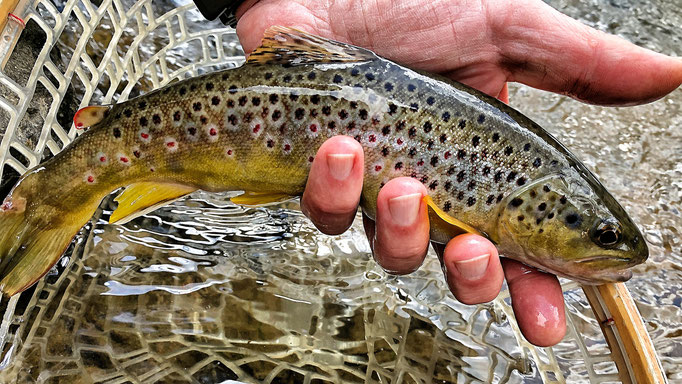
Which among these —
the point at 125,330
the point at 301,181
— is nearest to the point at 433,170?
the point at 301,181

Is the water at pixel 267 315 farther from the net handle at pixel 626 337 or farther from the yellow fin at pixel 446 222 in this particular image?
the yellow fin at pixel 446 222

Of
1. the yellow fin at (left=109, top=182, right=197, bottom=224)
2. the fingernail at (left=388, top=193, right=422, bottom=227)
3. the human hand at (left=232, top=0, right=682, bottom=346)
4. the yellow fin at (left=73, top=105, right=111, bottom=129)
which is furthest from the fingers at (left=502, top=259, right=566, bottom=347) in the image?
the yellow fin at (left=73, top=105, right=111, bottom=129)

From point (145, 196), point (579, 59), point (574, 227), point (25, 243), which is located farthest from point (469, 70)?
point (25, 243)

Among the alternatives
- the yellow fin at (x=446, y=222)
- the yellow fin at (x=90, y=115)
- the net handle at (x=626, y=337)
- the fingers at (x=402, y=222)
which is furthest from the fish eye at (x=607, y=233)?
the yellow fin at (x=90, y=115)

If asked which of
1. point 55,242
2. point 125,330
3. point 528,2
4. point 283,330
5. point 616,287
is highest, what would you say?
point 528,2

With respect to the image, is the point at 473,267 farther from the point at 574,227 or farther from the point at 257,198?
the point at 257,198

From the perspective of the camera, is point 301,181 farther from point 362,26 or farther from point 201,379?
point 201,379

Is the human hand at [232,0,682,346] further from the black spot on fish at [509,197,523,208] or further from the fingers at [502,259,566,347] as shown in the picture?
the black spot on fish at [509,197,523,208]

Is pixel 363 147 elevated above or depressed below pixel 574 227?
above

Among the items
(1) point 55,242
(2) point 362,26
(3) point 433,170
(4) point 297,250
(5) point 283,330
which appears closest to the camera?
(3) point 433,170
